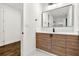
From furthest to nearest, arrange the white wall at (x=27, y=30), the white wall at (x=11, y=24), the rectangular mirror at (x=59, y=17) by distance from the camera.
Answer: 1. the rectangular mirror at (x=59, y=17)
2. the white wall at (x=27, y=30)
3. the white wall at (x=11, y=24)

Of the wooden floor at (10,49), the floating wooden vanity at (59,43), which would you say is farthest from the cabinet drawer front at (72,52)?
the wooden floor at (10,49)

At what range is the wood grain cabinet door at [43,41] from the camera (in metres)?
3.55

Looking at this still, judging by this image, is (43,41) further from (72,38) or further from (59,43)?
(72,38)

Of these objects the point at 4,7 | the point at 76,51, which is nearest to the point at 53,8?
the point at 76,51

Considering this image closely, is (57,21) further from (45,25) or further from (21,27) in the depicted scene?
(21,27)

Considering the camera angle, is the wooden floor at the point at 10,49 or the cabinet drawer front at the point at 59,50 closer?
the wooden floor at the point at 10,49

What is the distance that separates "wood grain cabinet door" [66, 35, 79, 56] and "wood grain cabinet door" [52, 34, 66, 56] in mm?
140

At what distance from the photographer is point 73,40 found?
105 inches

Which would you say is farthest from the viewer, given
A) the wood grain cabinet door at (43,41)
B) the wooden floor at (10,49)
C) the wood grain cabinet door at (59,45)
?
the wood grain cabinet door at (43,41)

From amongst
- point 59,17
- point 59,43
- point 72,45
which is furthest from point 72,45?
point 59,17

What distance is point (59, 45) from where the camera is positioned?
3064mm

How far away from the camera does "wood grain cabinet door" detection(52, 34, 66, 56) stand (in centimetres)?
292

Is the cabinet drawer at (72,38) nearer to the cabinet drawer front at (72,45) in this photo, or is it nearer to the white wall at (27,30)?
the cabinet drawer front at (72,45)

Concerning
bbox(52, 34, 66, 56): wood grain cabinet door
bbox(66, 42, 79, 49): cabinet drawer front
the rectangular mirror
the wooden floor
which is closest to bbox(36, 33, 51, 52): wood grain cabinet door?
bbox(52, 34, 66, 56): wood grain cabinet door
